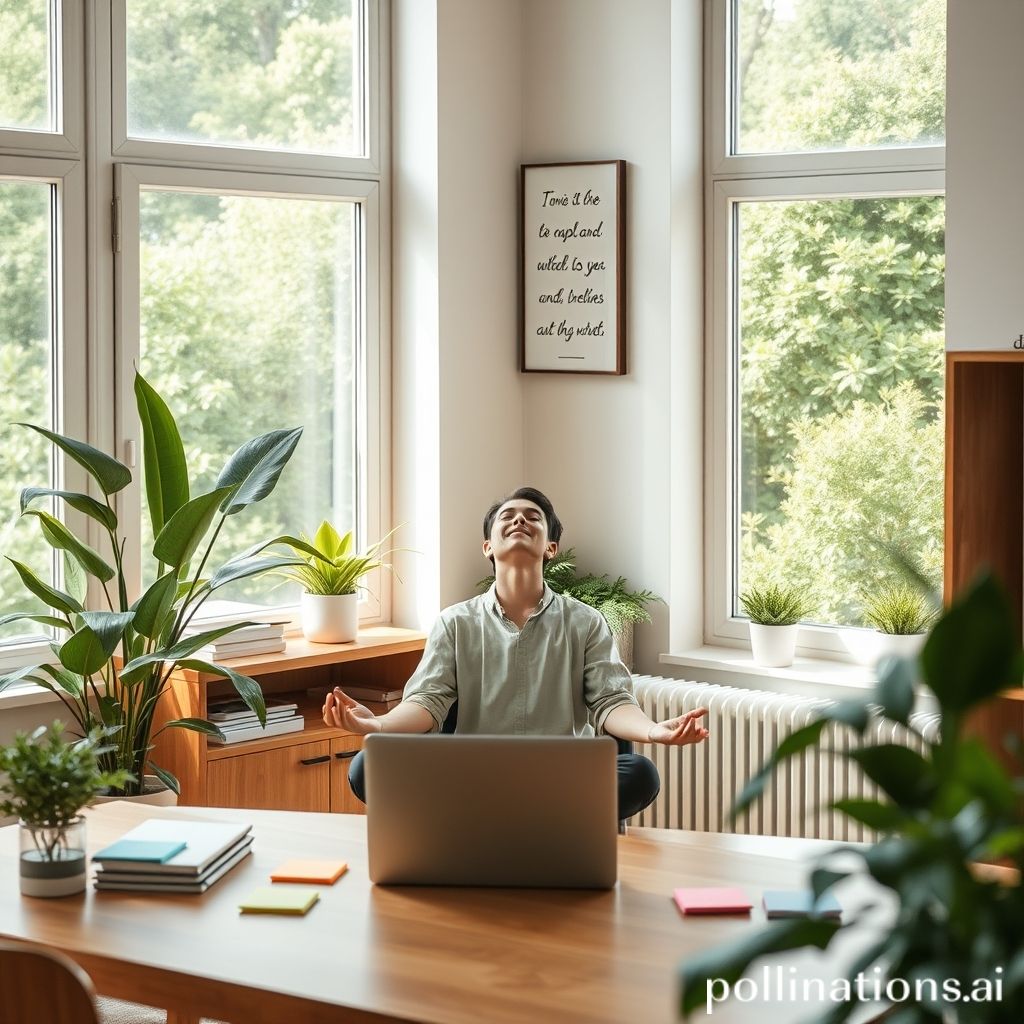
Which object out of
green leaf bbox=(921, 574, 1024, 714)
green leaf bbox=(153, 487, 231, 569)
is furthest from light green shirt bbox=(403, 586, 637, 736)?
green leaf bbox=(921, 574, 1024, 714)

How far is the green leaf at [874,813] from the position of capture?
38.5 inches

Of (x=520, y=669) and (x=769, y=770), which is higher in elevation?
(x=769, y=770)

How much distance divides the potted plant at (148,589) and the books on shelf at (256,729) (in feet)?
0.71

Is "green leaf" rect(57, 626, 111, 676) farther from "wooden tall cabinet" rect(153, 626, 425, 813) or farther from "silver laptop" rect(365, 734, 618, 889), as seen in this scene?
"silver laptop" rect(365, 734, 618, 889)

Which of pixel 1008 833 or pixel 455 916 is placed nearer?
pixel 1008 833

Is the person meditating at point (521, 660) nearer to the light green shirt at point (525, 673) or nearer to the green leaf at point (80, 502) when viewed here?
the light green shirt at point (525, 673)

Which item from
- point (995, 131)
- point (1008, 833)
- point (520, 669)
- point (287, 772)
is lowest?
point (287, 772)

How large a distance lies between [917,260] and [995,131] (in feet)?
2.19

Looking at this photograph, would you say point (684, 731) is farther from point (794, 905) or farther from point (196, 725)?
point (196, 725)

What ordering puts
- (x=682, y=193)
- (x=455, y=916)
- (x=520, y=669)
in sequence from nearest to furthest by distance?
(x=455, y=916)
(x=520, y=669)
(x=682, y=193)

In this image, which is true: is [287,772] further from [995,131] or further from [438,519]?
[995,131]

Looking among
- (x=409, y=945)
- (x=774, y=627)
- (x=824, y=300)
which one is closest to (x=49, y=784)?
(x=409, y=945)

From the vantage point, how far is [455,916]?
2158 millimetres

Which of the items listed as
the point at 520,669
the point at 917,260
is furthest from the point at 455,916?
the point at 917,260
